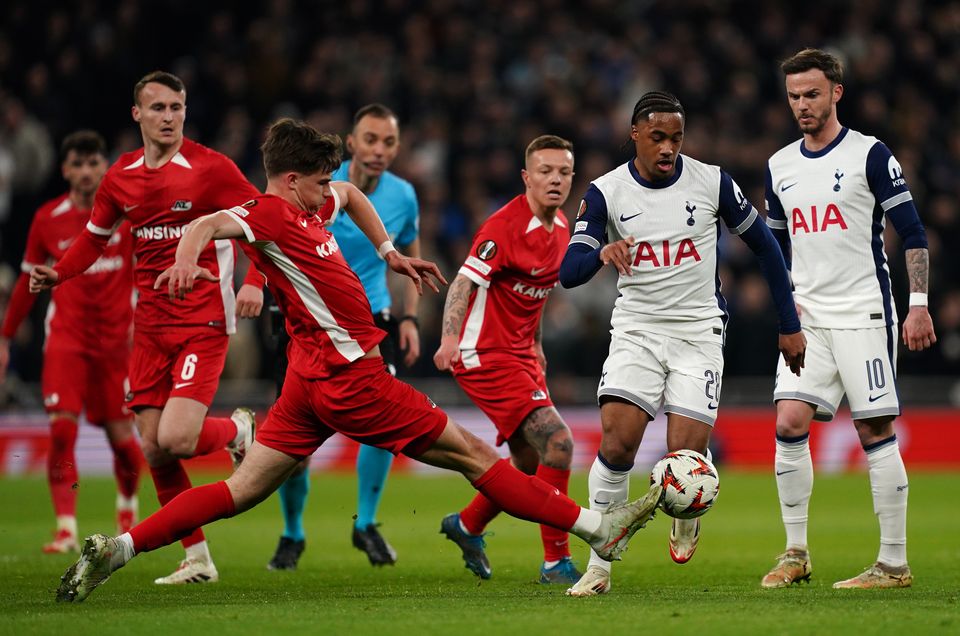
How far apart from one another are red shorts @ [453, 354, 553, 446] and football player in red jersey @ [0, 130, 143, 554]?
345cm

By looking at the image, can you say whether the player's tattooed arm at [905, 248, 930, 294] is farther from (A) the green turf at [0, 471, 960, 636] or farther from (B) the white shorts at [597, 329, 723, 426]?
(A) the green turf at [0, 471, 960, 636]

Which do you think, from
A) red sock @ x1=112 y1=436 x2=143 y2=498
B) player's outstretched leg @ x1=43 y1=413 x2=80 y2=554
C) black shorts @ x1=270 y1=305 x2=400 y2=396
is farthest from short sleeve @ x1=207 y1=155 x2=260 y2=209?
red sock @ x1=112 y1=436 x2=143 y2=498

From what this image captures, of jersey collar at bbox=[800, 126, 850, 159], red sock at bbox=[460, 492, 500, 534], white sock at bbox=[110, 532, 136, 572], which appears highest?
jersey collar at bbox=[800, 126, 850, 159]

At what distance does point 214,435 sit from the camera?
8109 mm

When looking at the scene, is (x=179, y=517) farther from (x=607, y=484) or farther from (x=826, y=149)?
(x=826, y=149)

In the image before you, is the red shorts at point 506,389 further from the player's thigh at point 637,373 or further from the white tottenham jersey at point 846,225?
the white tottenham jersey at point 846,225

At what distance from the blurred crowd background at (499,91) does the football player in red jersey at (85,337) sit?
20.3 ft

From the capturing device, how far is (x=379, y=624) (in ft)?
18.9

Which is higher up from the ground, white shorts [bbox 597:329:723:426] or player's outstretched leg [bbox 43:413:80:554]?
white shorts [bbox 597:329:723:426]

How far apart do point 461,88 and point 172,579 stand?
13.2m

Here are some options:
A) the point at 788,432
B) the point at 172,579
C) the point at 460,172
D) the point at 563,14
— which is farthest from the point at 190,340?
the point at 563,14

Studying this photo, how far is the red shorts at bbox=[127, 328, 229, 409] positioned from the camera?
8.14m

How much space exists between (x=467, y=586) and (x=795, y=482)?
197 cm

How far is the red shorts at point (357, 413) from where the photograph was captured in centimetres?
665
